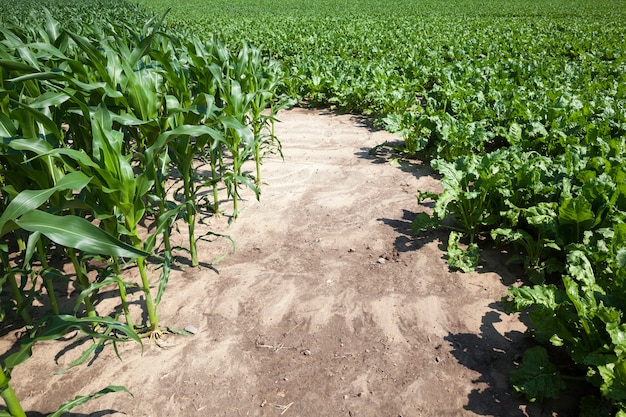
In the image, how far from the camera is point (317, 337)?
3148mm

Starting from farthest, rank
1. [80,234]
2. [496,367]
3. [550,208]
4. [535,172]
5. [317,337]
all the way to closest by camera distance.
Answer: [535,172] → [550,208] → [317,337] → [496,367] → [80,234]

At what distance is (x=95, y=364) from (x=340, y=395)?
5.48ft

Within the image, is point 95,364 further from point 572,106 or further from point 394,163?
point 572,106

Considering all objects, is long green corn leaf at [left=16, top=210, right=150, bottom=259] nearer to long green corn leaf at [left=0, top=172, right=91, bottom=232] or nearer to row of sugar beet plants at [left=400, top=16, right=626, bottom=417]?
long green corn leaf at [left=0, top=172, right=91, bottom=232]

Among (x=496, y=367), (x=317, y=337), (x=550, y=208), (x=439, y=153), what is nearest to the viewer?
(x=496, y=367)

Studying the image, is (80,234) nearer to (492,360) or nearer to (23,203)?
(23,203)

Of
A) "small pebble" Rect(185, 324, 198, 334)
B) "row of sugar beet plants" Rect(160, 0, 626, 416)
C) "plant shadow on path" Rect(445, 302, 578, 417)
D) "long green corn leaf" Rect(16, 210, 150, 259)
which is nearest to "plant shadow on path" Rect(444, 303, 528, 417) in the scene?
"plant shadow on path" Rect(445, 302, 578, 417)

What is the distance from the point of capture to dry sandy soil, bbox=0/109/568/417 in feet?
8.67

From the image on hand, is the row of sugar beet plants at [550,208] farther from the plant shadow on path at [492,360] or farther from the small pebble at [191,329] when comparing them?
the small pebble at [191,329]

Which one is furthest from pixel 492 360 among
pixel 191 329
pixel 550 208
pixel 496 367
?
pixel 191 329

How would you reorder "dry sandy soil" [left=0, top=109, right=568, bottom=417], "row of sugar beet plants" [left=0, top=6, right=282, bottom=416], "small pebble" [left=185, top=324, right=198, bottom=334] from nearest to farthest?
"row of sugar beet plants" [left=0, top=6, right=282, bottom=416] < "dry sandy soil" [left=0, top=109, right=568, bottom=417] < "small pebble" [left=185, top=324, right=198, bottom=334]

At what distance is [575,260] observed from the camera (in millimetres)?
3182

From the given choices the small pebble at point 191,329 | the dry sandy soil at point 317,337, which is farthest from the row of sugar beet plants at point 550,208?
the small pebble at point 191,329

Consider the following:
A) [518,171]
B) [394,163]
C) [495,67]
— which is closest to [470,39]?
[495,67]
